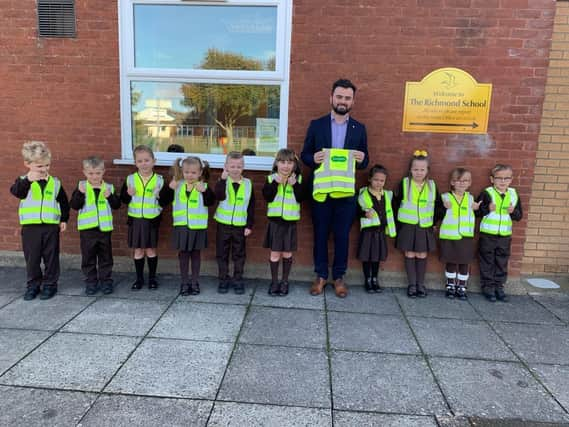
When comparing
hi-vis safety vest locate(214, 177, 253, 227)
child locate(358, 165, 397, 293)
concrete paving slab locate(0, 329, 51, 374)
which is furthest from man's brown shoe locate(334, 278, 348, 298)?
concrete paving slab locate(0, 329, 51, 374)

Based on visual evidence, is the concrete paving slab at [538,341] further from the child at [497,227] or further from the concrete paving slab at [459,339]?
the child at [497,227]

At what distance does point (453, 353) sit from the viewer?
→ 140 inches

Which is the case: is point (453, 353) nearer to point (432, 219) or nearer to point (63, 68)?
point (432, 219)

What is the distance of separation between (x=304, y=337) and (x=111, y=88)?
3.64m

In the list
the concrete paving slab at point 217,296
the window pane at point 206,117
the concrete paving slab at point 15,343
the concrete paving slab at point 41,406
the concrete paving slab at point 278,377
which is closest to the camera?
the concrete paving slab at point 41,406

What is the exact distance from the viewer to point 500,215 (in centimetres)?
471

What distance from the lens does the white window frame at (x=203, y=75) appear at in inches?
190

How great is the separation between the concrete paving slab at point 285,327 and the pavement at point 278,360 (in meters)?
0.02

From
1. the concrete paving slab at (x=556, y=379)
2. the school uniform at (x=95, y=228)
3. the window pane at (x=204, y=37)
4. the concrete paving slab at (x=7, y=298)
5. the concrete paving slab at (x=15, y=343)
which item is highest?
the window pane at (x=204, y=37)

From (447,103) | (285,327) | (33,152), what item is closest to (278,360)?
(285,327)

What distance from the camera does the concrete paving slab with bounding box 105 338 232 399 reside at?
289 cm

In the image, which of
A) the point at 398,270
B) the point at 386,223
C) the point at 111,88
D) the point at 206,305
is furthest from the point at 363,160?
the point at 111,88

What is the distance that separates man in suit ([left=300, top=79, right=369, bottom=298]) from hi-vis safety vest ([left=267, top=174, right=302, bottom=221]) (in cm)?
24

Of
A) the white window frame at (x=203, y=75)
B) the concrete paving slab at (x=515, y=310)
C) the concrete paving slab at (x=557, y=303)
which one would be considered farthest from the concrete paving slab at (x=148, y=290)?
the concrete paving slab at (x=557, y=303)
